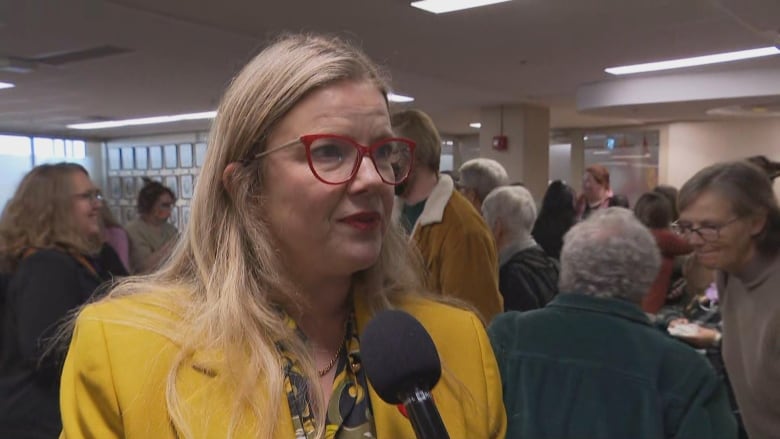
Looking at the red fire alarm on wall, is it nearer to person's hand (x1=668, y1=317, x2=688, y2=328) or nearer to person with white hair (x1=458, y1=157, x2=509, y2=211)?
person with white hair (x1=458, y1=157, x2=509, y2=211)

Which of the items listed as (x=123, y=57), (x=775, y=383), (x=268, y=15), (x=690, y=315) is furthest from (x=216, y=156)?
(x=123, y=57)

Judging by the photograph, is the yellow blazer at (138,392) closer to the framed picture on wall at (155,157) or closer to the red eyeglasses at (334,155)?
the red eyeglasses at (334,155)

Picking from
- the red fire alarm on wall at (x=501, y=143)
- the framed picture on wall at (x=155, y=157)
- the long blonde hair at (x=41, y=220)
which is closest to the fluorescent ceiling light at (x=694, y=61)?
the red fire alarm on wall at (x=501, y=143)

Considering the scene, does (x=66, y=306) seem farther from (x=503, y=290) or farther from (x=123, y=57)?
(x=123, y=57)

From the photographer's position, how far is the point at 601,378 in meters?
1.63

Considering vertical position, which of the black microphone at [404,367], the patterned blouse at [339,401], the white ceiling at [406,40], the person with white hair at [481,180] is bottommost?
the patterned blouse at [339,401]

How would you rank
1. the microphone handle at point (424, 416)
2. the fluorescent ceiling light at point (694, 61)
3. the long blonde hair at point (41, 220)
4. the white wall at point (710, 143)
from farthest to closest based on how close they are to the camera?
the white wall at point (710, 143) → the fluorescent ceiling light at point (694, 61) → the long blonde hair at point (41, 220) → the microphone handle at point (424, 416)

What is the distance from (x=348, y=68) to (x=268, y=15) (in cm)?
366

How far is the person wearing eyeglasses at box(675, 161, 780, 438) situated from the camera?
5.49 ft

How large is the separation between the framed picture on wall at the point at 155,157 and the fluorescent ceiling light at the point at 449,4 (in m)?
10.3

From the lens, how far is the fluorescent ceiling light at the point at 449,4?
3.97m

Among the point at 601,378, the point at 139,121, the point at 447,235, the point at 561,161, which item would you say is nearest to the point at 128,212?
the point at 139,121

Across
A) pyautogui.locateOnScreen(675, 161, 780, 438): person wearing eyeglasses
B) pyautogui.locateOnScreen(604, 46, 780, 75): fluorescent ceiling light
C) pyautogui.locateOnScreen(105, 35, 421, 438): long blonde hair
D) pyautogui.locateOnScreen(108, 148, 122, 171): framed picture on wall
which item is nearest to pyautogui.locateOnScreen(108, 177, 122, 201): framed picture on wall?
pyautogui.locateOnScreen(108, 148, 122, 171): framed picture on wall

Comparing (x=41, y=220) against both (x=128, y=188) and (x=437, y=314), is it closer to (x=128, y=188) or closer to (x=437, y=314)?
(x=437, y=314)
